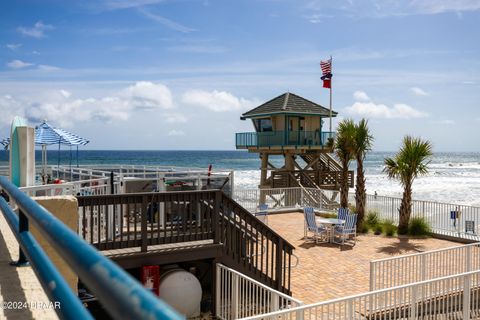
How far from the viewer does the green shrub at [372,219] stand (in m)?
19.4

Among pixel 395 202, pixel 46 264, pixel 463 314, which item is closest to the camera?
pixel 46 264

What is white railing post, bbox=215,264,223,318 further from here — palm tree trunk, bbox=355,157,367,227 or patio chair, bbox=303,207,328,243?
palm tree trunk, bbox=355,157,367,227

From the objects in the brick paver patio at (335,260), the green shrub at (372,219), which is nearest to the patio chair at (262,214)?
the brick paver patio at (335,260)

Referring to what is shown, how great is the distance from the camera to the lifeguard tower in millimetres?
31344

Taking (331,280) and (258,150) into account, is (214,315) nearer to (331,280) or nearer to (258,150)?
(331,280)

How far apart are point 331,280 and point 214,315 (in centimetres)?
383

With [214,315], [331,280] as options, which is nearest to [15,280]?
[214,315]

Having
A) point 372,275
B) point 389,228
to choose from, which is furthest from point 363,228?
point 372,275

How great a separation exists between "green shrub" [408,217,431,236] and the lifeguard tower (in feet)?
38.3

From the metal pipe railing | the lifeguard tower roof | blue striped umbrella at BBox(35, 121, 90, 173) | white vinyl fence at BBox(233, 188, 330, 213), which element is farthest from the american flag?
the metal pipe railing

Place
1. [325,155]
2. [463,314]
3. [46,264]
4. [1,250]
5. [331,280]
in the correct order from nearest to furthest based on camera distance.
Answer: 1. [46,264]
2. [1,250]
3. [463,314]
4. [331,280]
5. [325,155]

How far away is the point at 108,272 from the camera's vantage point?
2.79 ft

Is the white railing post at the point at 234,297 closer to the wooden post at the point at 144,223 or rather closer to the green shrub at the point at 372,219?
the wooden post at the point at 144,223

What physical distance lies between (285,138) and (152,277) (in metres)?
23.3
